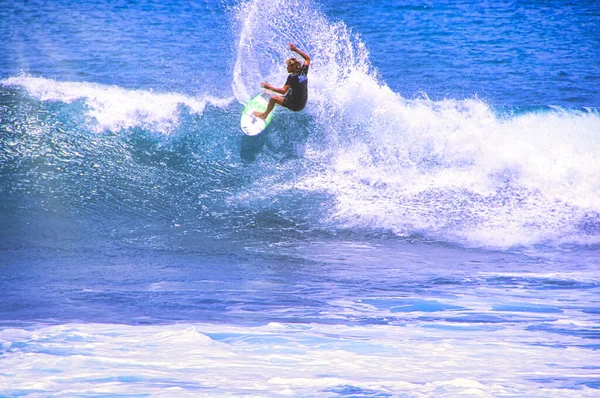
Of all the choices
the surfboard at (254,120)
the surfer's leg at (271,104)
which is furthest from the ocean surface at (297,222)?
the surfer's leg at (271,104)

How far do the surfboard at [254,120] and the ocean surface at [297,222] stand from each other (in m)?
0.21

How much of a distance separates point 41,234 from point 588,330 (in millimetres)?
6365

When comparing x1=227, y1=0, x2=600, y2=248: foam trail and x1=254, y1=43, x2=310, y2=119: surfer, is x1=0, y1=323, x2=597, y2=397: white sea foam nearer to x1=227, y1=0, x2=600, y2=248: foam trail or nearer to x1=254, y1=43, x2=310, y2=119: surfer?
x1=227, y1=0, x2=600, y2=248: foam trail

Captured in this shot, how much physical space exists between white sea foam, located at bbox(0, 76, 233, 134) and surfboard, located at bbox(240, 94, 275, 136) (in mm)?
1308

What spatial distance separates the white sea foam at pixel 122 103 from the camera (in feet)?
39.5

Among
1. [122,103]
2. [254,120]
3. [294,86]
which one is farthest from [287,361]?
[122,103]

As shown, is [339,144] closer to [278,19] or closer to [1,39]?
[278,19]

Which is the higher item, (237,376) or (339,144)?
(339,144)

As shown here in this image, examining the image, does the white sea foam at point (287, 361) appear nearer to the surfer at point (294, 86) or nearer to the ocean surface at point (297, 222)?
the ocean surface at point (297, 222)

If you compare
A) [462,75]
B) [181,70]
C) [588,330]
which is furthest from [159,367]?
[462,75]

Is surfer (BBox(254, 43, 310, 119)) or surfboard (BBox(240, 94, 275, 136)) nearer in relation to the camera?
surfer (BBox(254, 43, 310, 119))

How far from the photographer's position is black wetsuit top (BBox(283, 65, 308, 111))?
33.9ft

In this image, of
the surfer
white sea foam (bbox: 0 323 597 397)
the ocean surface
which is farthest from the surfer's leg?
white sea foam (bbox: 0 323 597 397)

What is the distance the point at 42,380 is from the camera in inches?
191
